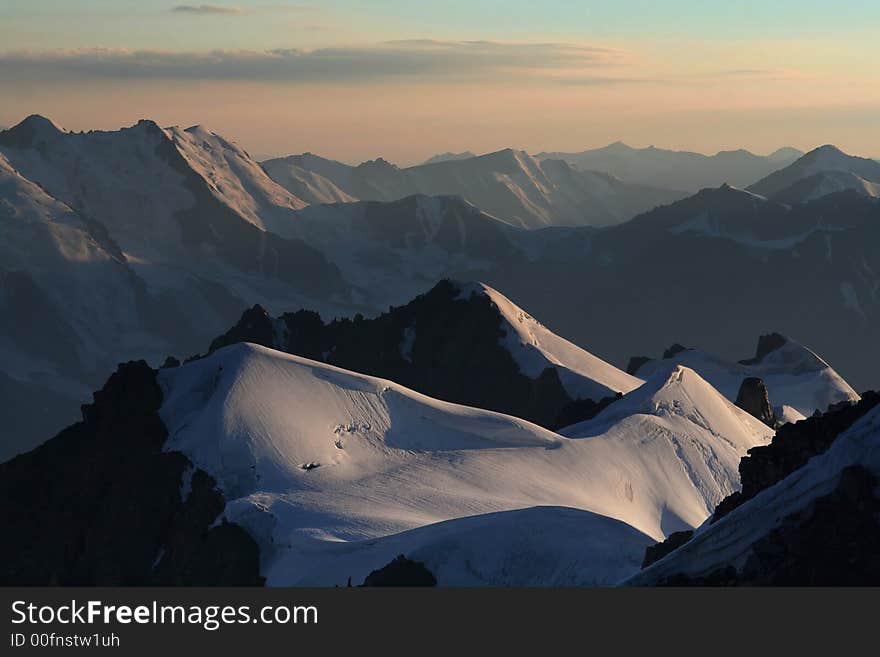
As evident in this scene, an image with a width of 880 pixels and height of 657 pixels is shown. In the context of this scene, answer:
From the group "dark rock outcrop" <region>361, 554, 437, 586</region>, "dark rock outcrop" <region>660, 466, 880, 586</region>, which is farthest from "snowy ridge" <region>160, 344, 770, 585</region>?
"dark rock outcrop" <region>660, 466, 880, 586</region>

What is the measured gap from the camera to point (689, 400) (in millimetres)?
153000

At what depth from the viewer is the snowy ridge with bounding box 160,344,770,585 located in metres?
112

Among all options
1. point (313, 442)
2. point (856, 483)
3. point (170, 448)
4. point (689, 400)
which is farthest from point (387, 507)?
point (856, 483)

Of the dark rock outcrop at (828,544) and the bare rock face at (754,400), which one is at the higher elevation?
the dark rock outcrop at (828,544)

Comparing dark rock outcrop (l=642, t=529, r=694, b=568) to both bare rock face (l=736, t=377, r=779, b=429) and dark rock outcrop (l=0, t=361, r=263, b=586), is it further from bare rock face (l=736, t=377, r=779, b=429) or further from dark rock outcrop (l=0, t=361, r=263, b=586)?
bare rock face (l=736, t=377, r=779, b=429)

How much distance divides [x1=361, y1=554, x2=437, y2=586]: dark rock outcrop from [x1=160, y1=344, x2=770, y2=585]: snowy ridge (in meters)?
14.5

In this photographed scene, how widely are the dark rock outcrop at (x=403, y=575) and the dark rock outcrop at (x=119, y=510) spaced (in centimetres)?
1854

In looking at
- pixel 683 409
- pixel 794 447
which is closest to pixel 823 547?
pixel 794 447

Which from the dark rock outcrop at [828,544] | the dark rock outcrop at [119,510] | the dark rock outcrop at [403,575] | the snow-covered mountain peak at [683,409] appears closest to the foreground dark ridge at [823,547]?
the dark rock outcrop at [828,544]

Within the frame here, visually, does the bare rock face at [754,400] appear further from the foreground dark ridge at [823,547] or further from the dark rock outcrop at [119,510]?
the foreground dark ridge at [823,547]

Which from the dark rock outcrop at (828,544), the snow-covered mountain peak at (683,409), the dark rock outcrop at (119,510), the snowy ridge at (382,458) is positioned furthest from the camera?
the snow-covered mountain peak at (683,409)

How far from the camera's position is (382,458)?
407 ft

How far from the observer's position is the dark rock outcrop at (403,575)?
8725 cm

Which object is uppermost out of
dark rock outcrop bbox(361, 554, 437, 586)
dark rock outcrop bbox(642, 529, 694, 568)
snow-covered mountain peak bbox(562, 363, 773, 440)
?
dark rock outcrop bbox(642, 529, 694, 568)
